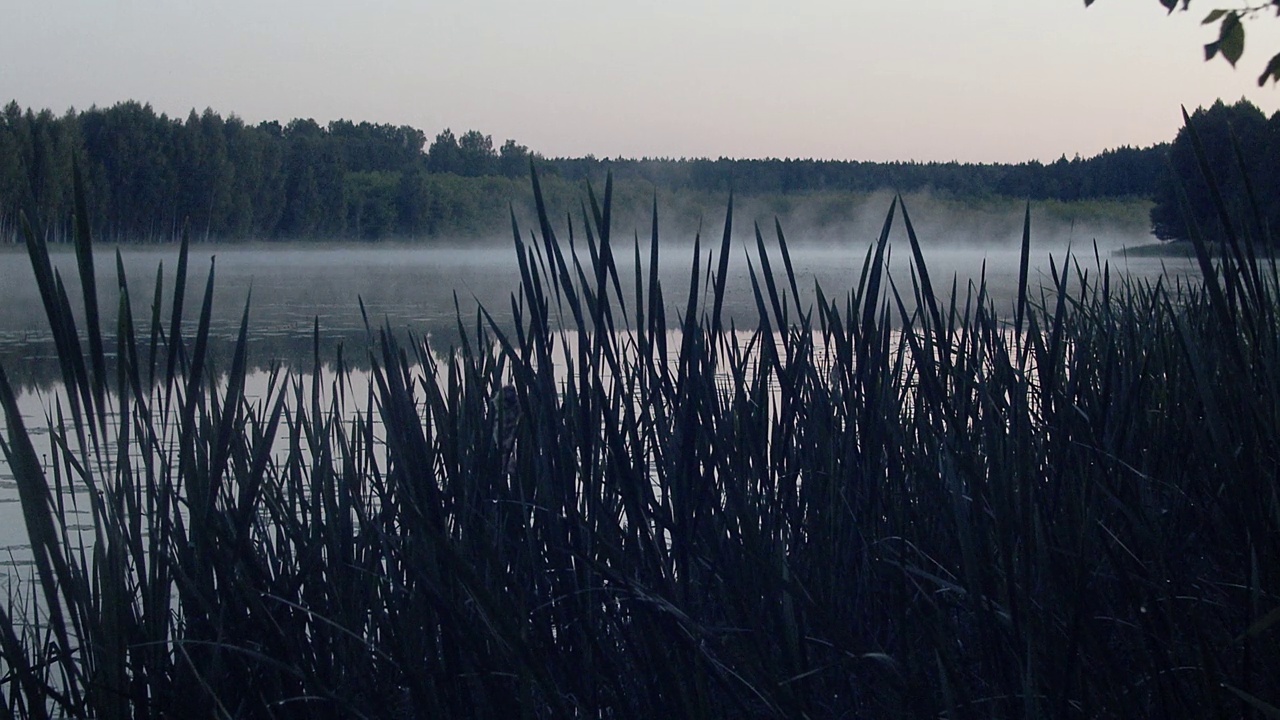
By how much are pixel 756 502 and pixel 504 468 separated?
1.13ft

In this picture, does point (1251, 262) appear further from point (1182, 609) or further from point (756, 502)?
point (756, 502)

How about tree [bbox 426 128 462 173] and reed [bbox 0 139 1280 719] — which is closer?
reed [bbox 0 139 1280 719]

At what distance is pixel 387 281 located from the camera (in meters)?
22.6

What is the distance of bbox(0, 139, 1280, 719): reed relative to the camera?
95cm

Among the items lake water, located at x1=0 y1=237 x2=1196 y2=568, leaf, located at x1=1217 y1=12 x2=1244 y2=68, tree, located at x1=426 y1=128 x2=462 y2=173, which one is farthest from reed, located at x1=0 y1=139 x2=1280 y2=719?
tree, located at x1=426 y1=128 x2=462 y2=173

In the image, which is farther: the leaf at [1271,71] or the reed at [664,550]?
the leaf at [1271,71]

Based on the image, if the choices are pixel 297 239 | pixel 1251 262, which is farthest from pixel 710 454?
pixel 297 239

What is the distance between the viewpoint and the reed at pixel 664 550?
954 millimetres

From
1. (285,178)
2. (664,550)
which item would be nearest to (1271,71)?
(664,550)

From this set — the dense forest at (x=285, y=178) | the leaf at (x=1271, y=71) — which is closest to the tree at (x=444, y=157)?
the dense forest at (x=285, y=178)

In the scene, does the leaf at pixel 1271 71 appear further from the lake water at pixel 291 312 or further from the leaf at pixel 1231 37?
the lake water at pixel 291 312

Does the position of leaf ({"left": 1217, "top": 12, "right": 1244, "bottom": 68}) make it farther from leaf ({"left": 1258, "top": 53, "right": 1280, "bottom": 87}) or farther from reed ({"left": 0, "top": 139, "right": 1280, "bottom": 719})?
reed ({"left": 0, "top": 139, "right": 1280, "bottom": 719})

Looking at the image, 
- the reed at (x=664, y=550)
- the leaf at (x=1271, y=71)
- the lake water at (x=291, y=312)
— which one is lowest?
the lake water at (x=291, y=312)

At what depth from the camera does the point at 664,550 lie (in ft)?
4.06
